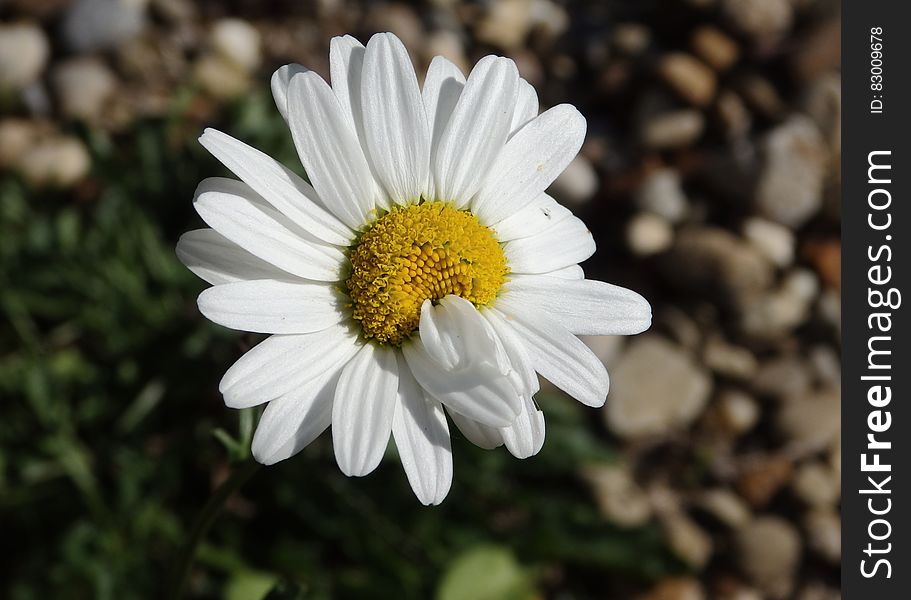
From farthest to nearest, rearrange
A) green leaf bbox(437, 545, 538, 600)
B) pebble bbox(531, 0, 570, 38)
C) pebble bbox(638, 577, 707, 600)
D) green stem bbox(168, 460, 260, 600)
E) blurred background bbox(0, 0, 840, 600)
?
pebble bbox(531, 0, 570, 38) < pebble bbox(638, 577, 707, 600) < blurred background bbox(0, 0, 840, 600) < green leaf bbox(437, 545, 538, 600) < green stem bbox(168, 460, 260, 600)

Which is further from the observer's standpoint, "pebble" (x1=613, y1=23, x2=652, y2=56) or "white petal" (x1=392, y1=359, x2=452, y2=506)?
"pebble" (x1=613, y1=23, x2=652, y2=56)

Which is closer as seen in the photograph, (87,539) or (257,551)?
(87,539)

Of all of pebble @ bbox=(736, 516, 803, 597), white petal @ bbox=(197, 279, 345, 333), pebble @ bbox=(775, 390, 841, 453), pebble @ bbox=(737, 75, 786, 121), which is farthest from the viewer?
pebble @ bbox=(737, 75, 786, 121)

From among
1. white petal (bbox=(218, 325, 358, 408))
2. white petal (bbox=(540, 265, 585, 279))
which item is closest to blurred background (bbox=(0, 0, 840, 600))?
white petal (bbox=(218, 325, 358, 408))

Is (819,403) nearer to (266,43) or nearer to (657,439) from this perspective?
(657,439)

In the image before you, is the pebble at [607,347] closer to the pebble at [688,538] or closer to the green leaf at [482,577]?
the pebble at [688,538]

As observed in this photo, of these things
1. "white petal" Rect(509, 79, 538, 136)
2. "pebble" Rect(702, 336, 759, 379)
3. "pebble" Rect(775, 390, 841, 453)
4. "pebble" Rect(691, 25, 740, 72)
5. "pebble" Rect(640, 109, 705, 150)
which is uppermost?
"pebble" Rect(691, 25, 740, 72)

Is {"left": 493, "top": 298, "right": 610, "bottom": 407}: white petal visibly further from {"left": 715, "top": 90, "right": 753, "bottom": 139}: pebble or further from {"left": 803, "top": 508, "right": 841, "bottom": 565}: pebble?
{"left": 715, "top": 90, "right": 753, "bottom": 139}: pebble

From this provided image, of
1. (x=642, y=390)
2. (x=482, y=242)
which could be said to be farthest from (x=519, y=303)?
(x=642, y=390)
